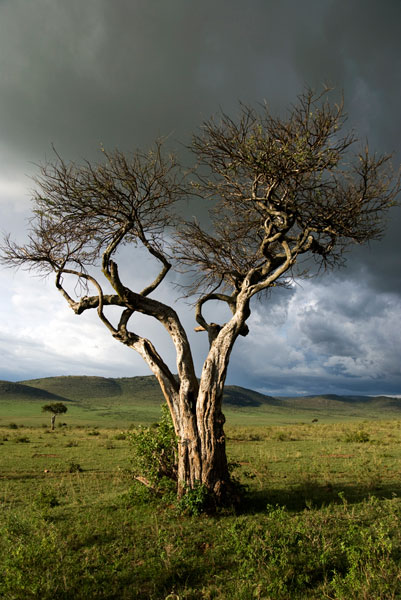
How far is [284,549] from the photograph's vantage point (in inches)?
243

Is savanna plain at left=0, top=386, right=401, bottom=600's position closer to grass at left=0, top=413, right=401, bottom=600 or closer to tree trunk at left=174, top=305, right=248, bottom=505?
grass at left=0, top=413, right=401, bottom=600

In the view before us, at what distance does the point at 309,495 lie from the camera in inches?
445

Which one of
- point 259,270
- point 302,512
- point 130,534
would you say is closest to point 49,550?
point 130,534

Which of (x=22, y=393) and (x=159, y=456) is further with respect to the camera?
(x=22, y=393)

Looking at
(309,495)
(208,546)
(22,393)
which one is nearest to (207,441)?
(208,546)

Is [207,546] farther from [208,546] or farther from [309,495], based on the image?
[309,495]

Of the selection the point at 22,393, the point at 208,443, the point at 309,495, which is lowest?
the point at 22,393

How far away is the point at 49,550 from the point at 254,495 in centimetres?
643

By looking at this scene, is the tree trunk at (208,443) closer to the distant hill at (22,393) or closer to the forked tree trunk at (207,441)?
the forked tree trunk at (207,441)

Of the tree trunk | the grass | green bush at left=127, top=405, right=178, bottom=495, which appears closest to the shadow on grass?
the grass

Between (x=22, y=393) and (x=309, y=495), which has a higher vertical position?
(x=309, y=495)

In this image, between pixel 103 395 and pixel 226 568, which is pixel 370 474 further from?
pixel 103 395

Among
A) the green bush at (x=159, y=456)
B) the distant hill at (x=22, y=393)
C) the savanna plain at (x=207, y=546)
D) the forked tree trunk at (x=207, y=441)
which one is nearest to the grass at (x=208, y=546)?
the savanna plain at (x=207, y=546)

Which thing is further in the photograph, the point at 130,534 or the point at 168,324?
the point at 168,324
